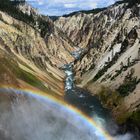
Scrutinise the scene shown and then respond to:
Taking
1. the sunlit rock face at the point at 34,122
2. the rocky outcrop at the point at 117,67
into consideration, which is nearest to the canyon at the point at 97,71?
the rocky outcrop at the point at 117,67

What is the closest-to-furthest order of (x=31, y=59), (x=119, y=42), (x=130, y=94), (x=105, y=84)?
(x=130, y=94)
(x=105, y=84)
(x=31, y=59)
(x=119, y=42)

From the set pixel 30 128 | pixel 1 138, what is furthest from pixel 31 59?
pixel 1 138

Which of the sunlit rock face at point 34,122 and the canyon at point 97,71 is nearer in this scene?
the sunlit rock face at point 34,122

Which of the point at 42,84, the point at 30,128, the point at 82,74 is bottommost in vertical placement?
the point at 82,74

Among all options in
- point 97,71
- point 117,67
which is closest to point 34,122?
point 117,67

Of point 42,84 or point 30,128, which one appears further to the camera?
point 42,84

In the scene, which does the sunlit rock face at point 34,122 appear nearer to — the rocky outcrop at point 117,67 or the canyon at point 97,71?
the canyon at point 97,71

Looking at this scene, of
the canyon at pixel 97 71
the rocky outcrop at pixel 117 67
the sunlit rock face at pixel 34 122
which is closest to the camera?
the sunlit rock face at pixel 34 122

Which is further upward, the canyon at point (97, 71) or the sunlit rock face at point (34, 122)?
the sunlit rock face at point (34, 122)

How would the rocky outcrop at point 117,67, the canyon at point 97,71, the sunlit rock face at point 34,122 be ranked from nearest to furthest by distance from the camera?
1. the sunlit rock face at point 34,122
2. the canyon at point 97,71
3. the rocky outcrop at point 117,67

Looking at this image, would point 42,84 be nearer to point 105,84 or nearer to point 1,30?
point 105,84
